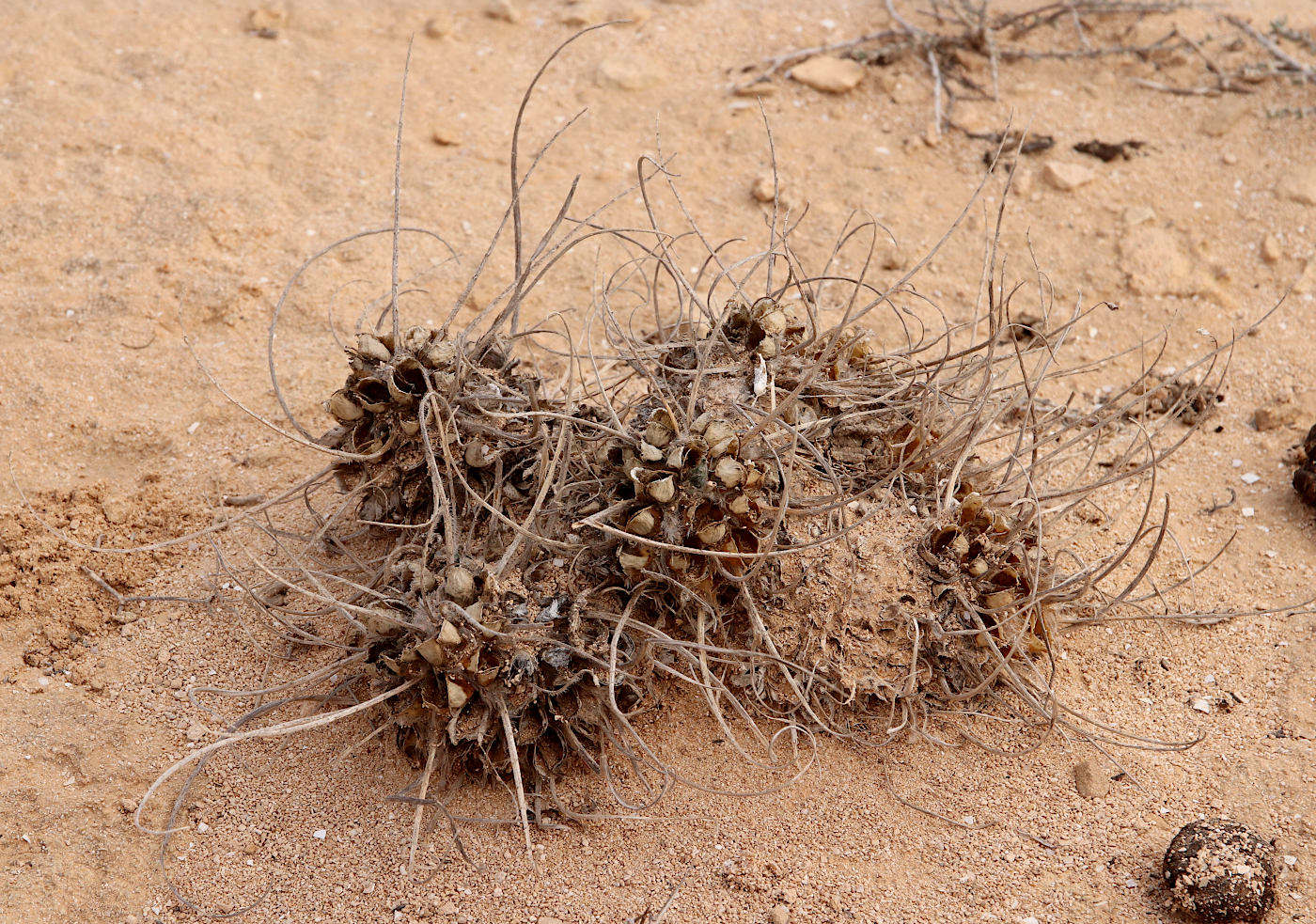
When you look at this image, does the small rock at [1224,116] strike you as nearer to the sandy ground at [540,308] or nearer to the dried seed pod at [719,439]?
the sandy ground at [540,308]

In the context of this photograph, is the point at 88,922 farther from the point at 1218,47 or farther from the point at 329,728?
the point at 1218,47

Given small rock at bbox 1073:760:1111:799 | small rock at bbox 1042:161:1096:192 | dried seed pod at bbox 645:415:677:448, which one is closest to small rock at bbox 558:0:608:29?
small rock at bbox 1042:161:1096:192

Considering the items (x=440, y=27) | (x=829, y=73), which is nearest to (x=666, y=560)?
(x=829, y=73)

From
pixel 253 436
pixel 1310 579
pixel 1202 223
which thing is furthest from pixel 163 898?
pixel 1202 223

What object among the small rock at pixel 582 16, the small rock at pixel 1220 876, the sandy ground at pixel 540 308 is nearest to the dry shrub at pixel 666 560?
the sandy ground at pixel 540 308

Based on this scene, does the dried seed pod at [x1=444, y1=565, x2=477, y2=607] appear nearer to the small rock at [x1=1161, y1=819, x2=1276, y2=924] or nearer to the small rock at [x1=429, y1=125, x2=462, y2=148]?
the small rock at [x1=1161, y1=819, x2=1276, y2=924]

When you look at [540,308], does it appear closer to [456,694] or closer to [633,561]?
[633,561]
